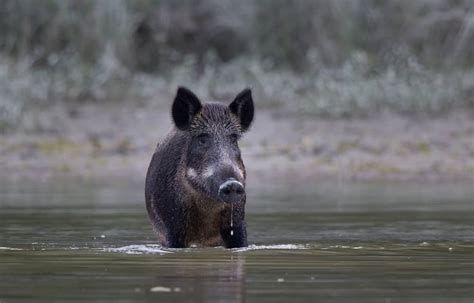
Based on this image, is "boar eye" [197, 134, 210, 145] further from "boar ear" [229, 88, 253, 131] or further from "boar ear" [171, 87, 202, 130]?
"boar ear" [229, 88, 253, 131]

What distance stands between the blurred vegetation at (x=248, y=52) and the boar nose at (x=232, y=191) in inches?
493

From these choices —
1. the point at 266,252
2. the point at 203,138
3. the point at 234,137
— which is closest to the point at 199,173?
the point at 203,138

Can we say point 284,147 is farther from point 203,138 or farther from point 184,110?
point 203,138

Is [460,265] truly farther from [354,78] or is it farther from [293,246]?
[354,78]

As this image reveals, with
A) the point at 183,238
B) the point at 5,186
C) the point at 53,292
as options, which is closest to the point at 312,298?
the point at 53,292

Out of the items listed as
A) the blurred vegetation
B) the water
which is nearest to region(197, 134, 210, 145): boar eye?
the water

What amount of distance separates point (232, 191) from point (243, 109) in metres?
1.54

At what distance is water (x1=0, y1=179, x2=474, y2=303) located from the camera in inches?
355

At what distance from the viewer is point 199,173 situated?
12.0m

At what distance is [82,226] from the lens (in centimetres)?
1504

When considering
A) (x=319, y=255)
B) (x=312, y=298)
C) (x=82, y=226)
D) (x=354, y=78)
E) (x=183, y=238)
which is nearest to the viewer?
(x=312, y=298)

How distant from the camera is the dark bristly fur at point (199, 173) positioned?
12030 millimetres

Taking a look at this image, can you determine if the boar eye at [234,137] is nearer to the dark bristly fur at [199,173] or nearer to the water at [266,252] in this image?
the dark bristly fur at [199,173]

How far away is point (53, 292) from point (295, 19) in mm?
17397
